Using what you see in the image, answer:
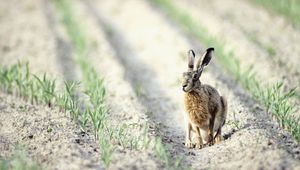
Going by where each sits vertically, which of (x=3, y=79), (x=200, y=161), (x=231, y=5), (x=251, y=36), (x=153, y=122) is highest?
(x=231, y=5)

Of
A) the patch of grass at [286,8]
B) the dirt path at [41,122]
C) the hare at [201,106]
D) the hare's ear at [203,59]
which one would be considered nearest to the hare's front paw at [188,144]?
the hare at [201,106]

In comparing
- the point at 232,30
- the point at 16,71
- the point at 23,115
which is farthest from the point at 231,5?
the point at 23,115

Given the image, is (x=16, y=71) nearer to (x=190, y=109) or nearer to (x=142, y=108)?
(x=142, y=108)

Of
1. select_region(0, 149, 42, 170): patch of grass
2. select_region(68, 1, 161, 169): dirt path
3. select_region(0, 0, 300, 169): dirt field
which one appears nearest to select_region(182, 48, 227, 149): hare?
select_region(0, 0, 300, 169): dirt field

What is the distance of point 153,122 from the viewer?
24.8ft

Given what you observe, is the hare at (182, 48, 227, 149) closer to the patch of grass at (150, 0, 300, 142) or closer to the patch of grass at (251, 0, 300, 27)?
the patch of grass at (150, 0, 300, 142)

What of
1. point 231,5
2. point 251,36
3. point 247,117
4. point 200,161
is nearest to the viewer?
point 200,161

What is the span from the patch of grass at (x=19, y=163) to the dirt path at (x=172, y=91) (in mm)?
1459

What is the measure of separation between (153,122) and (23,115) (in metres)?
1.58

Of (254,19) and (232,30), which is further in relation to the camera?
(254,19)

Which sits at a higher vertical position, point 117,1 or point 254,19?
point 117,1

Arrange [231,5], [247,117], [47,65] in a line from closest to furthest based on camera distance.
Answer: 1. [247,117]
2. [47,65]
3. [231,5]

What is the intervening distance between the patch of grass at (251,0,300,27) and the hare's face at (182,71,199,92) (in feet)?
20.9

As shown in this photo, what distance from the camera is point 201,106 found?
6.71 metres
